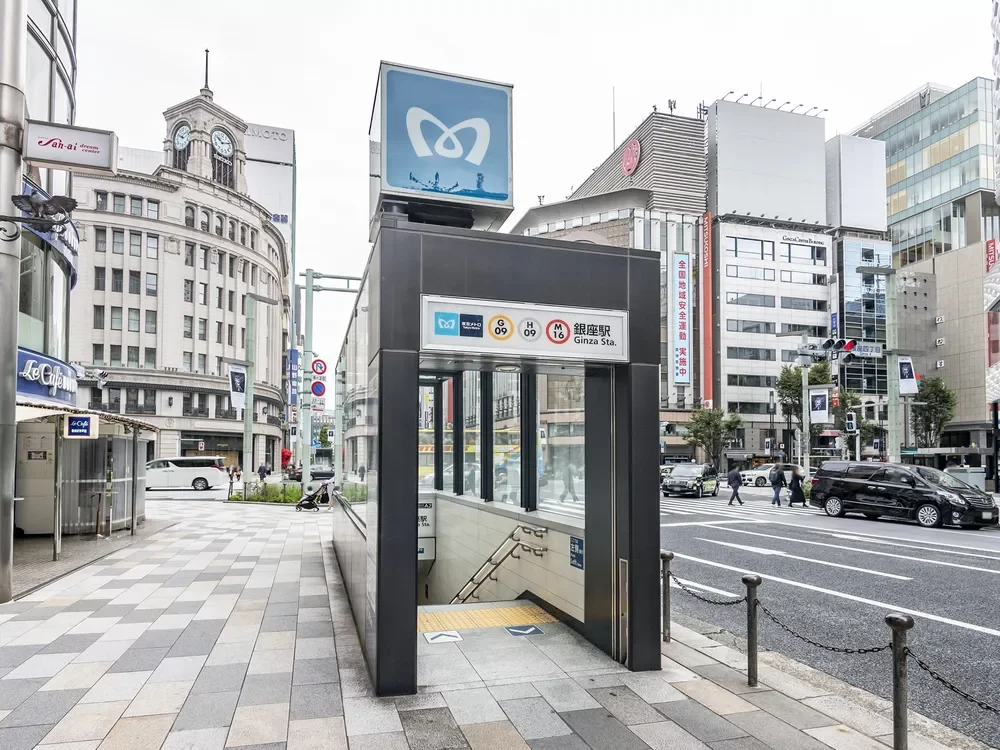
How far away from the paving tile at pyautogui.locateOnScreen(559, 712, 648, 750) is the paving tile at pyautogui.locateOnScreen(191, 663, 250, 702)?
262 centimetres

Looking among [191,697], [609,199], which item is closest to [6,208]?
[191,697]

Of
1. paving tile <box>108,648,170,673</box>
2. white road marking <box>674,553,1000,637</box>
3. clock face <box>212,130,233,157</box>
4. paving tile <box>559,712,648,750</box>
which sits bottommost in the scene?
white road marking <box>674,553,1000,637</box>

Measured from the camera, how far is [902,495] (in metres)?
19.0

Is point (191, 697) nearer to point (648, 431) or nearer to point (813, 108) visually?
point (648, 431)

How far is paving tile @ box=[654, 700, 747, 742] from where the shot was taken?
4.47 m

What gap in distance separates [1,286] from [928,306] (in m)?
77.5

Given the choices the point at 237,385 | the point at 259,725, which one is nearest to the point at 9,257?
the point at 259,725

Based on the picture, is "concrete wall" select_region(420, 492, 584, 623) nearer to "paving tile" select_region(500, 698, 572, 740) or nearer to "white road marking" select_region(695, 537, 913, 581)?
"paving tile" select_region(500, 698, 572, 740)

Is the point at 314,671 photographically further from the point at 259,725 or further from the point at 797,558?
the point at 797,558

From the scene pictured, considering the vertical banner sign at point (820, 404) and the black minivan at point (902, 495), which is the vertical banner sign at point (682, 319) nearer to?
the vertical banner sign at point (820, 404)

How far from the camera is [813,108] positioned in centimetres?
7950

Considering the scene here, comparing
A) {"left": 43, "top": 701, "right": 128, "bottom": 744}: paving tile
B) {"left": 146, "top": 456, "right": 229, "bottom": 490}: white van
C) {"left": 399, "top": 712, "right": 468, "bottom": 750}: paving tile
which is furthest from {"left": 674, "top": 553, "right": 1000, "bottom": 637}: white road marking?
{"left": 146, "top": 456, "right": 229, "bottom": 490}: white van

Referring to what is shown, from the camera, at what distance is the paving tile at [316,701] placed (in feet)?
16.0

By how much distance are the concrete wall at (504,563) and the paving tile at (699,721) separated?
1.75m
